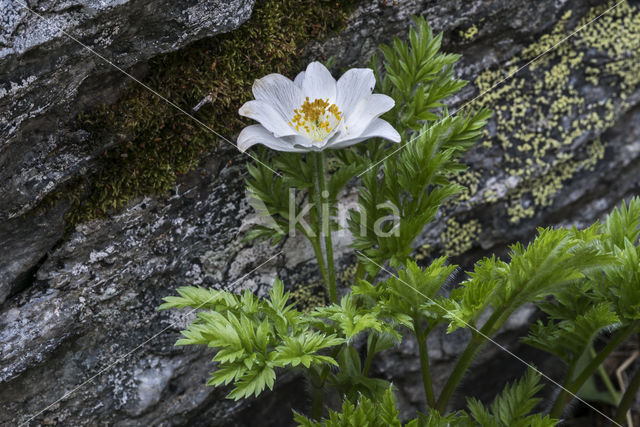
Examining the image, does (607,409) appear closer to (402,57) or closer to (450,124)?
(450,124)

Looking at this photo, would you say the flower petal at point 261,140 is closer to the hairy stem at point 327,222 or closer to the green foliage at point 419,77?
the hairy stem at point 327,222

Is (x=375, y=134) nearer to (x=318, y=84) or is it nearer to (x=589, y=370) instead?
(x=318, y=84)

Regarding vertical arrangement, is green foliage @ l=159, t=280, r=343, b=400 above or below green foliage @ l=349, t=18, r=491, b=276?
below

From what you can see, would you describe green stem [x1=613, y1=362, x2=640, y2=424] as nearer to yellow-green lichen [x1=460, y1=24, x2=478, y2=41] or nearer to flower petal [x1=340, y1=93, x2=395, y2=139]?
flower petal [x1=340, y1=93, x2=395, y2=139]

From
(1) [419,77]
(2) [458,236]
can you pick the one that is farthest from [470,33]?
(2) [458,236]

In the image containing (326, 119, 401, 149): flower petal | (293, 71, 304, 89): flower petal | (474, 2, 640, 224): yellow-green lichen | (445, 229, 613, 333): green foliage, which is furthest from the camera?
(474, 2, 640, 224): yellow-green lichen

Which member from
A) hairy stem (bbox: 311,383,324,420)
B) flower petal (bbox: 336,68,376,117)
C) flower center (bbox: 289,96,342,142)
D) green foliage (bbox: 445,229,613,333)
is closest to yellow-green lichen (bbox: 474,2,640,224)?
flower petal (bbox: 336,68,376,117)
